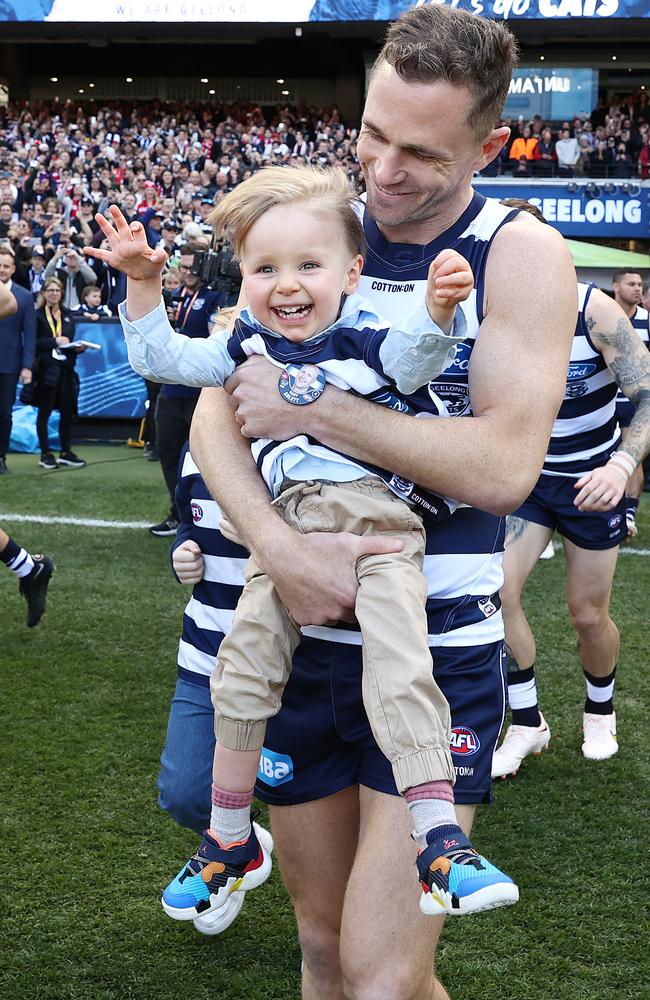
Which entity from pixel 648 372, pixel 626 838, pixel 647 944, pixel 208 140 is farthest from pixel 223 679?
pixel 208 140

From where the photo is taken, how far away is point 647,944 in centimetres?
320

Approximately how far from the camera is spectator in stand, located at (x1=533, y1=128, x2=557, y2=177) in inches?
1062

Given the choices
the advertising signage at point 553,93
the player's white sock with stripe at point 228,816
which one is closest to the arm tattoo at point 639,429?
the player's white sock with stripe at point 228,816

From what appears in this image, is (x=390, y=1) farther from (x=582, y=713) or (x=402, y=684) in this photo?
(x=402, y=684)

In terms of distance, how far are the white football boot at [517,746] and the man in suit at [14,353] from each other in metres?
8.00

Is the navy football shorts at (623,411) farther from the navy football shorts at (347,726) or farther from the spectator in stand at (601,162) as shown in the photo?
the spectator in stand at (601,162)

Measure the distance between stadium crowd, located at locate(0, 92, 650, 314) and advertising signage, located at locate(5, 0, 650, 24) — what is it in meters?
2.52

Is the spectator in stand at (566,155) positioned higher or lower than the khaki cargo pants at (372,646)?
lower

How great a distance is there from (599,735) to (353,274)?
3.11 meters

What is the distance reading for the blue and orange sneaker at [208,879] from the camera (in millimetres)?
2039

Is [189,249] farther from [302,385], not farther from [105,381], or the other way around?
[105,381]

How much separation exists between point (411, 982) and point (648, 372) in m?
2.90

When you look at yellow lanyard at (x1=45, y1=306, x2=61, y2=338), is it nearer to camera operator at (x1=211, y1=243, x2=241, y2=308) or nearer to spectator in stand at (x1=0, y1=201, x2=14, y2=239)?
spectator in stand at (x1=0, y1=201, x2=14, y2=239)

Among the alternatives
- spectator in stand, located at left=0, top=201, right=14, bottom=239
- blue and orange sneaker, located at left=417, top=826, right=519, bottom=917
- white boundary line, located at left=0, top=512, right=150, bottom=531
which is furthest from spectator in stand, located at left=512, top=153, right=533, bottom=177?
blue and orange sneaker, located at left=417, top=826, right=519, bottom=917
